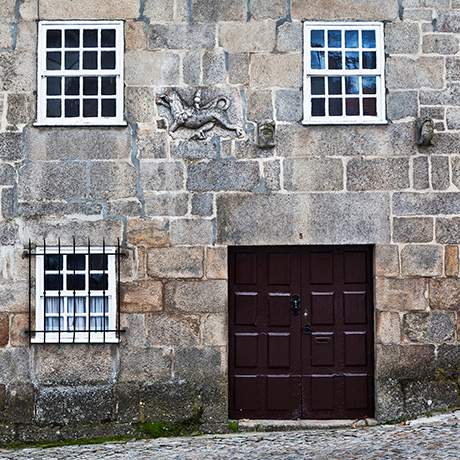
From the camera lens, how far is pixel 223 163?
413 inches

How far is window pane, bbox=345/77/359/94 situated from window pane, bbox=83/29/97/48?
9.69 ft

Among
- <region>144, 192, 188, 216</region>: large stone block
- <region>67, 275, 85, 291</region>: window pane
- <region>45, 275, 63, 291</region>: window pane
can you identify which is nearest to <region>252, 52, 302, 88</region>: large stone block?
<region>144, 192, 188, 216</region>: large stone block

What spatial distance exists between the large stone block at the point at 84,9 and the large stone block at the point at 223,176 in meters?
1.96

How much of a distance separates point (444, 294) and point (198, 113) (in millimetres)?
3514

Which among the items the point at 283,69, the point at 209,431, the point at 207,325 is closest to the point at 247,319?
the point at 207,325

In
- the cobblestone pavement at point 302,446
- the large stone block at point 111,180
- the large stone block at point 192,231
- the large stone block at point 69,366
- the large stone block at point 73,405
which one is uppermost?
the large stone block at point 111,180

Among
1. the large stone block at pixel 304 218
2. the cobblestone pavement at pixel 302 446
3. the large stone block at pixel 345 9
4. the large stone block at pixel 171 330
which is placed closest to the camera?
the cobblestone pavement at pixel 302 446

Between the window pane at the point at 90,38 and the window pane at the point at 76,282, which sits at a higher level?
the window pane at the point at 90,38

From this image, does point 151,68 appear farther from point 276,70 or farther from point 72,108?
point 276,70

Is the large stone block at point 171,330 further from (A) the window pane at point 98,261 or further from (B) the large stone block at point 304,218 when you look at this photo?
(B) the large stone block at point 304,218

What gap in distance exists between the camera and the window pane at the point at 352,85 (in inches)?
417

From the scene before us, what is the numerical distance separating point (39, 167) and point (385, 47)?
4.22m

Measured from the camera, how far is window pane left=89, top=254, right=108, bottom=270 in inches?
411

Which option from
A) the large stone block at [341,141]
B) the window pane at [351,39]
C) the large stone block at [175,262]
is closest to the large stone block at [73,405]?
the large stone block at [175,262]
